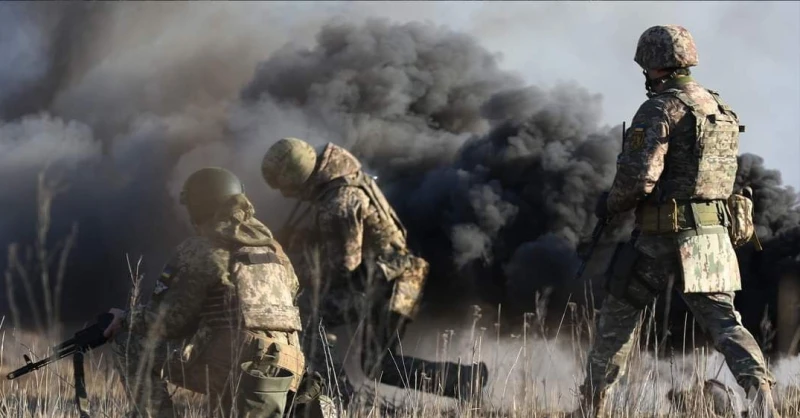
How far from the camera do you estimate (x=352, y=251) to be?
6.68 metres

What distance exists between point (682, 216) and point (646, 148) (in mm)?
358

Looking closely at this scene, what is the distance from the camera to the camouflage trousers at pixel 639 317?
441cm

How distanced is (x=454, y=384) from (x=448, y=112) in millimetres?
3879

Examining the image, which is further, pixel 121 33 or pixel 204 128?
pixel 121 33

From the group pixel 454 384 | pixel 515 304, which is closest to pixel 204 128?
pixel 515 304

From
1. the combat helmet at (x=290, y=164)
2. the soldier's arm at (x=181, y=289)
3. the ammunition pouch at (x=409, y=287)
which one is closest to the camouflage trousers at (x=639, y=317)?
the soldier's arm at (x=181, y=289)

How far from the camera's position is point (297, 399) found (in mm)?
4590

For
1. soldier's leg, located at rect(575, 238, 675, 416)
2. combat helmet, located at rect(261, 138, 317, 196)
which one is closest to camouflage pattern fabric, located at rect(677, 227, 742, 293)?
soldier's leg, located at rect(575, 238, 675, 416)

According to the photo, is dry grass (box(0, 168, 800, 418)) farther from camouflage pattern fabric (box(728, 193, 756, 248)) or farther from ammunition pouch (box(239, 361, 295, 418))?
camouflage pattern fabric (box(728, 193, 756, 248))

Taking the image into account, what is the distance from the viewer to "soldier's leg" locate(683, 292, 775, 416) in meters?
4.23

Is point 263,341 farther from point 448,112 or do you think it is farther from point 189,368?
Answer: point 448,112

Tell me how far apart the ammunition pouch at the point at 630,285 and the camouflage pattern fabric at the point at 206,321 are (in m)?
1.50

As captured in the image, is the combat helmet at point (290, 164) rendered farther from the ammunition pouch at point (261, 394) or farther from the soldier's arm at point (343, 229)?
the ammunition pouch at point (261, 394)

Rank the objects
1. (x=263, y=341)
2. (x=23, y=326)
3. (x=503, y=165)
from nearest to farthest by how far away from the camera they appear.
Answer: (x=263, y=341)
(x=503, y=165)
(x=23, y=326)
